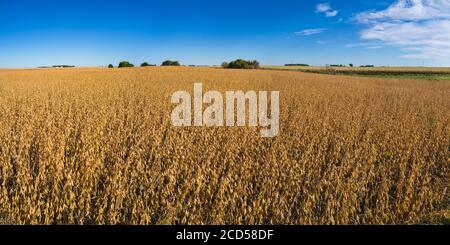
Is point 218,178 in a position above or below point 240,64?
below

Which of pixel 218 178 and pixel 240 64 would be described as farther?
pixel 240 64

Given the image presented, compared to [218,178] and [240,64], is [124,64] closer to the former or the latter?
[240,64]

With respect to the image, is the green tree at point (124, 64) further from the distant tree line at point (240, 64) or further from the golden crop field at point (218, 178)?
the golden crop field at point (218, 178)

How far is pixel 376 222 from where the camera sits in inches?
167

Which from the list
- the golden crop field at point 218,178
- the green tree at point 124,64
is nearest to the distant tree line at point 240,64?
the green tree at point 124,64

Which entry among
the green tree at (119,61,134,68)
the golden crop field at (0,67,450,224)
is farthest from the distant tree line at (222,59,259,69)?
the golden crop field at (0,67,450,224)

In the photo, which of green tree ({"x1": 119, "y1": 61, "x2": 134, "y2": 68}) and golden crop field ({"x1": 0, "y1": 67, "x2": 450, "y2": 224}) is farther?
green tree ({"x1": 119, "y1": 61, "x2": 134, "y2": 68})

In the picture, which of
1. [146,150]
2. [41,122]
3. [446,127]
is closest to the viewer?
[146,150]

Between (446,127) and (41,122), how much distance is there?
10.4 m

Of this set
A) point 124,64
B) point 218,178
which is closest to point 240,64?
point 124,64

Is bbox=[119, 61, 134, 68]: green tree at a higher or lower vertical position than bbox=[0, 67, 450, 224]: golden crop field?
higher

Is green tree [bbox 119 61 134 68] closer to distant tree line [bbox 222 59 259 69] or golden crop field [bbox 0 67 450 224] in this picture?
distant tree line [bbox 222 59 259 69]
